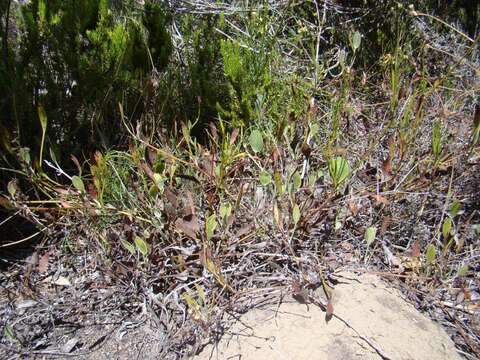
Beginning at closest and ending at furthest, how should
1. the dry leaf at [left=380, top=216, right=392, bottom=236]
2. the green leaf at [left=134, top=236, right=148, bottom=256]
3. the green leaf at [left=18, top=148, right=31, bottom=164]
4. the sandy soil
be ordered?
the sandy soil, the green leaf at [left=134, top=236, right=148, bottom=256], the green leaf at [left=18, top=148, right=31, bottom=164], the dry leaf at [left=380, top=216, right=392, bottom=236]

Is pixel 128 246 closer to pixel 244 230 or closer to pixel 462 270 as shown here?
pixel 244 230

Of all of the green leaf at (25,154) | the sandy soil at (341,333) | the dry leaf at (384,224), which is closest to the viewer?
the sandy soil at (341,333)

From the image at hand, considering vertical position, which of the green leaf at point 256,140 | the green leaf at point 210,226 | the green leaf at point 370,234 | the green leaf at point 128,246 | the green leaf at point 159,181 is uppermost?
the green leaf at point 256,140

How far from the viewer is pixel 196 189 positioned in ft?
7.47

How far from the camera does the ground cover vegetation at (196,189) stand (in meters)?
1.91

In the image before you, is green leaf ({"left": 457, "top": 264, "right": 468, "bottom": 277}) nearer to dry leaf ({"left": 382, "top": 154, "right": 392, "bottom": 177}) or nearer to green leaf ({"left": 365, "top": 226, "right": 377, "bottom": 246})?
green leaf ({"left": 365, "top": 226, "right": 377, "bottom": 246})

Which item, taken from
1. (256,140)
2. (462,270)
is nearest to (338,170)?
(256,140)

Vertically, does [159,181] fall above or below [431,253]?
above

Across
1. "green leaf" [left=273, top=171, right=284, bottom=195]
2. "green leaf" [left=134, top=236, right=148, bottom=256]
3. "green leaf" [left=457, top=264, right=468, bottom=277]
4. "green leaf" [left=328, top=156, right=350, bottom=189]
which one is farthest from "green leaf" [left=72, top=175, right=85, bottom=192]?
"green leaf" [left=457, top=264, right=468, bottom=277]

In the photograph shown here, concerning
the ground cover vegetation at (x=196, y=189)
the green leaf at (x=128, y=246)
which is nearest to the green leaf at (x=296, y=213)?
the ground cover vegetation at (x=196, y=189)

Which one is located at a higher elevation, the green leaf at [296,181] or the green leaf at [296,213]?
the green leaf at [296,181]

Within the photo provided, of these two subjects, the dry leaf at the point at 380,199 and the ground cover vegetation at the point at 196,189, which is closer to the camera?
the ground cover vegetation at the point at 196,189

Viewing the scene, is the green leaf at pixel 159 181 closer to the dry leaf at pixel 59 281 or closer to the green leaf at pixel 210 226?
the green leaf at pixel 210 226

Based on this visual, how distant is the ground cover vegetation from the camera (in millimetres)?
1909
